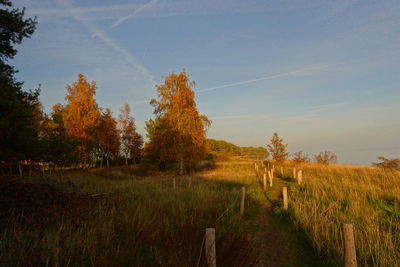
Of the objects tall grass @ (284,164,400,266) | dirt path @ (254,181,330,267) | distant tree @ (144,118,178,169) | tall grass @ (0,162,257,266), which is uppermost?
distant tree @ (144,118,178,169)

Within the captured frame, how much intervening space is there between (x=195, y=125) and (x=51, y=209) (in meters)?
16.6

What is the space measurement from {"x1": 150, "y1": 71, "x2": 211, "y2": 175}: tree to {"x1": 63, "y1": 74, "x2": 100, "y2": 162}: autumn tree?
7.50 meters

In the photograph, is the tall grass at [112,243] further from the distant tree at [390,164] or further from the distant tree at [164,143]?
the distant tree at [390,164]

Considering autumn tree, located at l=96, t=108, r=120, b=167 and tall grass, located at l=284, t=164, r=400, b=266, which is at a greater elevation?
autumn tree, located at l=96, t=108, r=120, b=167

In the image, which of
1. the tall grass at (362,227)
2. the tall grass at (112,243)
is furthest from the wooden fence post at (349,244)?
the tall grass at (112,243)

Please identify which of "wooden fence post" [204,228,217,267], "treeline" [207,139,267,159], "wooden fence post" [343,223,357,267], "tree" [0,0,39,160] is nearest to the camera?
"wooden fence post" [204,228,217,267]

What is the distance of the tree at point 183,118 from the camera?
21.0 m

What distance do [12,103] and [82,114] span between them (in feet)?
54.1

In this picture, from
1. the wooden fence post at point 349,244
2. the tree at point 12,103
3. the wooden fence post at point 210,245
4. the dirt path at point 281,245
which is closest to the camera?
the wooden fence post at point 210,245

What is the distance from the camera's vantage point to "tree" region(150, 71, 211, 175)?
21.0 meters

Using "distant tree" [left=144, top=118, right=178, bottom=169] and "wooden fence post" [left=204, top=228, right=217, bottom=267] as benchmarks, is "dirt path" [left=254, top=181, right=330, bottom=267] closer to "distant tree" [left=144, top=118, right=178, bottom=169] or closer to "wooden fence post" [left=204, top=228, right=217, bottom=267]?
"wooden fence post" [left=204, top=228, right=217, bottom=267]

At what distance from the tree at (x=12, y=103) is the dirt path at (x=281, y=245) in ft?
29.7

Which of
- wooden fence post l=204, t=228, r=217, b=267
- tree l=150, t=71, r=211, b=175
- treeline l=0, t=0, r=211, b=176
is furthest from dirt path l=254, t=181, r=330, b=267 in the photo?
tree l=150, t=71, r=211, b=175

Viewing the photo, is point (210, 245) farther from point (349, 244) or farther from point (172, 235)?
point (349, 244)
